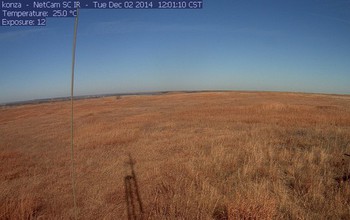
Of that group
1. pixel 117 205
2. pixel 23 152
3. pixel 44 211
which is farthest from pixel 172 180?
pixel 23 152

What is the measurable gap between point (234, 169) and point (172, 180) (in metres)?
1.66

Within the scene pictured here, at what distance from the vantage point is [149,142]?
9.58m

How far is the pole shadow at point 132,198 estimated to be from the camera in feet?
13.6

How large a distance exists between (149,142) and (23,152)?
4802 millimetres

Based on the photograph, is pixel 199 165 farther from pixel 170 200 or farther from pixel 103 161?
pixel 103 161

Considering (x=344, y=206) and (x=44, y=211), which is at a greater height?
(x=344, y=206)

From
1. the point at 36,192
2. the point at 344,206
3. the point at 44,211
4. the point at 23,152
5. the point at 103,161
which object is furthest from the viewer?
the point at 23,152

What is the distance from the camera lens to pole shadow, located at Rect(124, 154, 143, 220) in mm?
4136

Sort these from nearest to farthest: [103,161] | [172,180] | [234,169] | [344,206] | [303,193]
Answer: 1. [344,206]
2. [303,193]
3. [172,180]
4. [234,169]
5. [103,161]

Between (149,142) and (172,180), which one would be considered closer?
(172,180)

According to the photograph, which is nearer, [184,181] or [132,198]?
[132,198]

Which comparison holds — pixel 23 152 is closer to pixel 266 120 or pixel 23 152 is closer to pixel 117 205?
pixel 117 205

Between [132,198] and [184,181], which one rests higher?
[184,181]

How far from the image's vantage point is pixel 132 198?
4.77m
